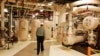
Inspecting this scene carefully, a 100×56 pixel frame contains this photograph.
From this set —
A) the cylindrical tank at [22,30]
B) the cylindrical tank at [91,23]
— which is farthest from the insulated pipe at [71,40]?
the cylindrical tank at [22,30]

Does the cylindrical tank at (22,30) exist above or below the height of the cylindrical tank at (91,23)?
below

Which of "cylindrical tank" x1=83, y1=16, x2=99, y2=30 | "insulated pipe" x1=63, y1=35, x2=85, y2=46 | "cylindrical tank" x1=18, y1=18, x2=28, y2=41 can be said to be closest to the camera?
"cylindrical tank" x1=83, y1=16, x2=99, y2=30

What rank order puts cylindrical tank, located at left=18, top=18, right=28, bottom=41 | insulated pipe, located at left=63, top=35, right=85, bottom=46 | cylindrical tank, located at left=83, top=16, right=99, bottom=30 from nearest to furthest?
cylindrical tank, located at left=83, top=16, right=99, bottom=30 → insulated pipe, located at left=63, top=35, right=85, bottom=46 → cylindrical tank, located at left=18, top=18, right=28, bottom=41

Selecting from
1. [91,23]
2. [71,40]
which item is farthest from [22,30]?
[91,23]

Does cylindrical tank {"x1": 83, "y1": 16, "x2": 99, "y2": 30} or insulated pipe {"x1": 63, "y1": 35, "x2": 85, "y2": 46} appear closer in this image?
cylindrical tank {"x1": 83, "y1": 16, "x2": 99, "y2": 30}

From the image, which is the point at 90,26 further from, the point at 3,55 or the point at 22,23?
the point at 22,23

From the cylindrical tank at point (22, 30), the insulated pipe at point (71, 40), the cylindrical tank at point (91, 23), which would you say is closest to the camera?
the cylindrical tank at point (91, 23)

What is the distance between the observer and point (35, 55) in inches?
343

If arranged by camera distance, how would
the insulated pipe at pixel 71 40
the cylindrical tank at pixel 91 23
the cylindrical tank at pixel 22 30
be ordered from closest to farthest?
the cylindrical tank at pixel 91 23, the insulated pipe at pixel 71 40, the cylindrical tank at pixel 22 30

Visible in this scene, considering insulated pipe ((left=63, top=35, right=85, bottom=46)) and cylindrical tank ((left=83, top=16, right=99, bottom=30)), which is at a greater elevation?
cylindrical tank ((left=83, top=16, right=99, bottom=30))

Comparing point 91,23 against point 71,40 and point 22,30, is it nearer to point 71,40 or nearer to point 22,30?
point 71,40

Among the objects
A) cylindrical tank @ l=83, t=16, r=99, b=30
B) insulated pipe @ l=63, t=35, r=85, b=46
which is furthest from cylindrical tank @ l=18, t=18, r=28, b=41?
cylindrical tank @ l=83, t=16, r=99, b=30

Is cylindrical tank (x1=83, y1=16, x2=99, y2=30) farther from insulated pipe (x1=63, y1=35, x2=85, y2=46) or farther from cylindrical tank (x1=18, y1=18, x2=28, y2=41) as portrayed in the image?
cylindrical tank (x1=18, y1=18, x2=28, y2=41)

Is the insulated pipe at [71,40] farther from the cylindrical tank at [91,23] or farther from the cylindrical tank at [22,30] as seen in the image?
the cylindrical tank at [22,30]
